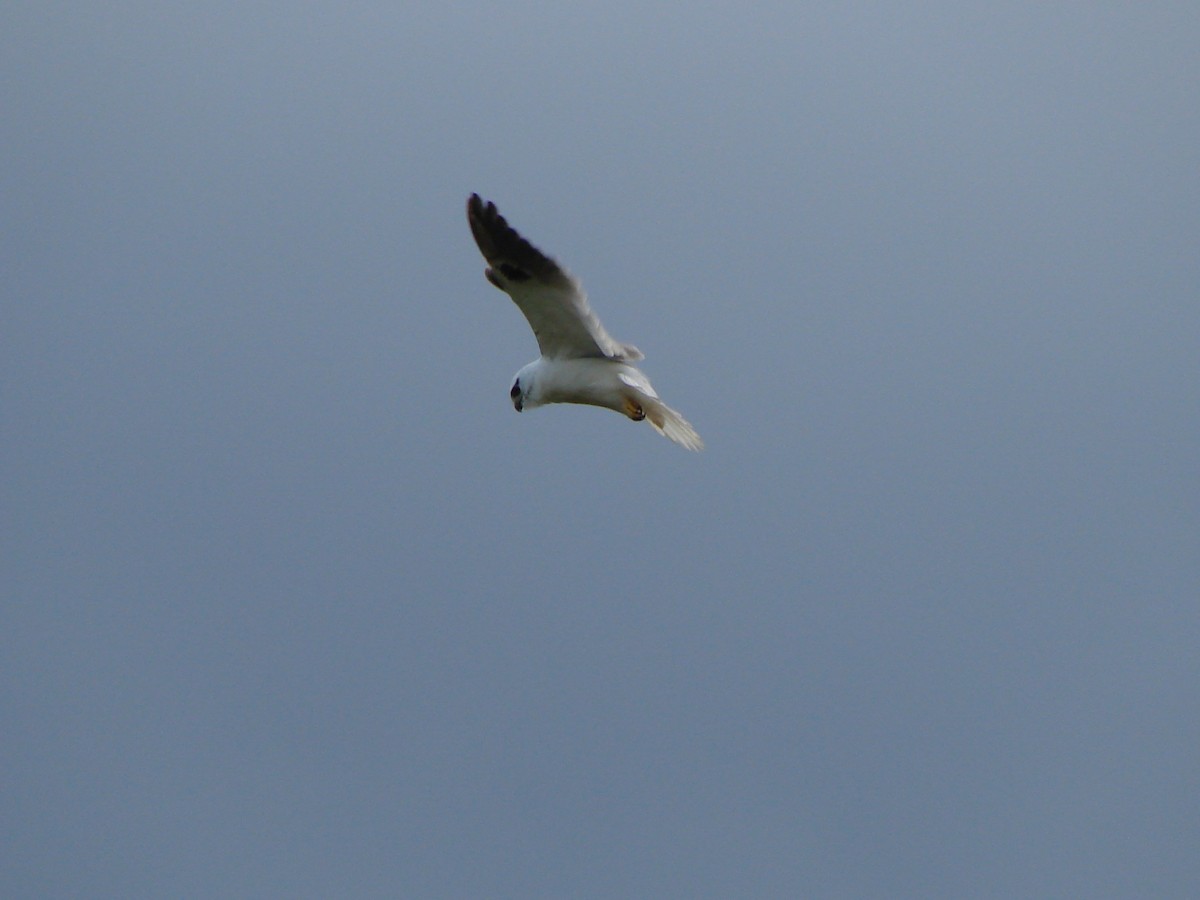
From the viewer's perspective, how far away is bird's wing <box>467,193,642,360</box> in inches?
426

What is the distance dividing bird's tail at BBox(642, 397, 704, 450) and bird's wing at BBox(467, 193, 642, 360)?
1.95ft

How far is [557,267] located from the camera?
35.7 ft

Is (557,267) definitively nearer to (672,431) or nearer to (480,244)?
(480,244)

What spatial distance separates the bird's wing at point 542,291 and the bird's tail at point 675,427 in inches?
23.3

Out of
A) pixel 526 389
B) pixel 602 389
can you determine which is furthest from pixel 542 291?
pixel 526 389

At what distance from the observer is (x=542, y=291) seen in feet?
36.7

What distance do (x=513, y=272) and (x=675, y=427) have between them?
2.05 metres

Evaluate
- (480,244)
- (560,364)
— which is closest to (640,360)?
(560,364)

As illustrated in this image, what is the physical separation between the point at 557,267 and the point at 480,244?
2.12 ft

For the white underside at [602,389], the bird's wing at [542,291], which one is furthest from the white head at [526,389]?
the bird's wing at [542,291]

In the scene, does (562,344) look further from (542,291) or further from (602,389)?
(542,291)

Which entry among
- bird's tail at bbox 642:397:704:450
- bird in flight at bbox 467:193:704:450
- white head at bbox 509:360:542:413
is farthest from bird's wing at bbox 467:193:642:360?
bird's tail at bbox 642:397:704:450

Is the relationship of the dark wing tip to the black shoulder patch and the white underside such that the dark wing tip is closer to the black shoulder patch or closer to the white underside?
the black shoulder patch

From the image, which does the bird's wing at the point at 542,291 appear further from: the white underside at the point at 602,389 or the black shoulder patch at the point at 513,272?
the white underside at the point at 602,389
